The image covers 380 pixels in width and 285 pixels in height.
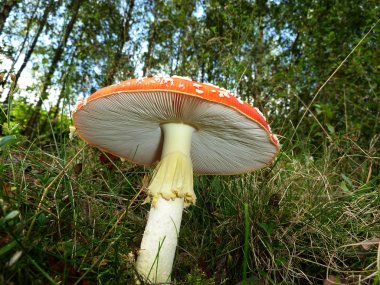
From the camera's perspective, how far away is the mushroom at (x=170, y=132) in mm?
1493

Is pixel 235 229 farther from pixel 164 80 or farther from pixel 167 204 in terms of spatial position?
pixel 164 80

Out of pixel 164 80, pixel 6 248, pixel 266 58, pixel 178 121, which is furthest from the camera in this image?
pixel 266 58

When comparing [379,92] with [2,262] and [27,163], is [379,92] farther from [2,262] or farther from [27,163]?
[2,262]

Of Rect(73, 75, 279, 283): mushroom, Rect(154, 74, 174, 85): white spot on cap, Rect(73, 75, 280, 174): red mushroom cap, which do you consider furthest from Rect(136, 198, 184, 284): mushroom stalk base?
Rect(154, 74, 174, 85): white spot on cap

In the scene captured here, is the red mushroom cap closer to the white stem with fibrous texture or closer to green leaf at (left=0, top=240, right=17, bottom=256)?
the white stem with fibrous texture

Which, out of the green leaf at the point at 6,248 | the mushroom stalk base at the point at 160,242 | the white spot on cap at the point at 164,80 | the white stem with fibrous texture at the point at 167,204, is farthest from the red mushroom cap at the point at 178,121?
the green leaf at the point at 6,248

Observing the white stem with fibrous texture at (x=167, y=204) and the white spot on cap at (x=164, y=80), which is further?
the white stem with fibrous texture at (x=167, y=204)

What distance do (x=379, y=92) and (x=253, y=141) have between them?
12.4ft

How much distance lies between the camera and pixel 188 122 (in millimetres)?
1973

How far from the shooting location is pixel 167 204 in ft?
6.17

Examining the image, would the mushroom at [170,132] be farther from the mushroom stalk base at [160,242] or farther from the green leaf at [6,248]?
the green leaf at [6,248]

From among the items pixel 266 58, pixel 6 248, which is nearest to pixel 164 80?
pixel 6 248

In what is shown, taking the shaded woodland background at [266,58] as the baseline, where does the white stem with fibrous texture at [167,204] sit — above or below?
below

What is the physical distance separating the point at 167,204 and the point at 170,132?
0.44 m
